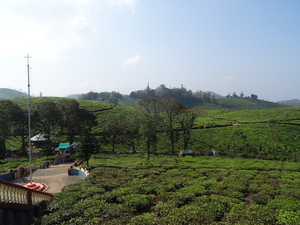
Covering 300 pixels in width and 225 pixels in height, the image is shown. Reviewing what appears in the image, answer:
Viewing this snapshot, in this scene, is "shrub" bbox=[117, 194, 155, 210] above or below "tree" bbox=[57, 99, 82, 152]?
below

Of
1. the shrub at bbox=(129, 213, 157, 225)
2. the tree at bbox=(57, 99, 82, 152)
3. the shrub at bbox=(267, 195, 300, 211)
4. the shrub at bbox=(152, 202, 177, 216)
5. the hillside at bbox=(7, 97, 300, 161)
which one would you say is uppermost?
the tree at bbox=(57, 99, 82, 152)

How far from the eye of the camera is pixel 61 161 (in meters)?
31.4

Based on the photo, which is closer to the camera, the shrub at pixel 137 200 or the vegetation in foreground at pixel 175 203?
the vegetation in foreground at pixel 175 203

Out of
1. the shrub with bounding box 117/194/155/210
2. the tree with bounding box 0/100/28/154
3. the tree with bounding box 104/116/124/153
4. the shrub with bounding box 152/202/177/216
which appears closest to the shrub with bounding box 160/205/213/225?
the shrub with bounding box 152/202/177/216

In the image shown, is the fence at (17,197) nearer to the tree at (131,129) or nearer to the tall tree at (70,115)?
the tree at (131,129)

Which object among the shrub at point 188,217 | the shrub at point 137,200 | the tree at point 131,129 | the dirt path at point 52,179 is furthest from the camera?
the tree at point 131,129

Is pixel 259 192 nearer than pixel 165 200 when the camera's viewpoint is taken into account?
No

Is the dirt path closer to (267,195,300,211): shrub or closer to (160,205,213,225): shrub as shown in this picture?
(160,205,213,225): shrub

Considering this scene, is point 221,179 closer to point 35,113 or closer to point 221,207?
point 221,207

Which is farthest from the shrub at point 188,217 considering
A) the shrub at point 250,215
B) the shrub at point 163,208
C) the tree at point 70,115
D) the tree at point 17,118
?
the tree at point 17,118

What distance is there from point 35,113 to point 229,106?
7037 inches

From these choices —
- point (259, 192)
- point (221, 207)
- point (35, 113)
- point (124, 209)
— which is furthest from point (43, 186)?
point (35, 113)

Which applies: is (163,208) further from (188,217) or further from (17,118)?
(17,118)

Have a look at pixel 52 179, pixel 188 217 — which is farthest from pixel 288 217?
pixel 52 179
